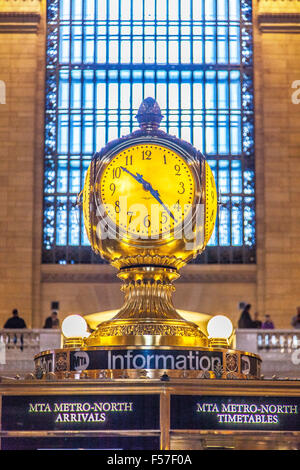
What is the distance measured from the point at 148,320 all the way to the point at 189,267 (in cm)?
2950

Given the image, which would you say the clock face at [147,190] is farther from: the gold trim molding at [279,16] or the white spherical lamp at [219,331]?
the gold trim molding at [279,16]

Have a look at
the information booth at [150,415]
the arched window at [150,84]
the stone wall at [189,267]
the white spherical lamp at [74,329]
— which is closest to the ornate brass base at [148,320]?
→ the white spherical lamp at [74,329]

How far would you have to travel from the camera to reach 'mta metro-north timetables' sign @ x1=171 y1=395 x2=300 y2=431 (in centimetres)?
296

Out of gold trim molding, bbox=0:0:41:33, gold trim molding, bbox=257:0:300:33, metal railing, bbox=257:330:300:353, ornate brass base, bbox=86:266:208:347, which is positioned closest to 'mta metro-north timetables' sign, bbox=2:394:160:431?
ornate brass base, bbox=86:266:208:347

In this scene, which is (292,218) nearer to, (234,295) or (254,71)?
(234,295)

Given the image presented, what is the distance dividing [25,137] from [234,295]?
7879 mm

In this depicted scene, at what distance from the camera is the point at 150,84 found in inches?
1348

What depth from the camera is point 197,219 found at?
3.67 meters

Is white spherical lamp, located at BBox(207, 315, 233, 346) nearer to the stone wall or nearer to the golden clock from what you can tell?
the golden clock

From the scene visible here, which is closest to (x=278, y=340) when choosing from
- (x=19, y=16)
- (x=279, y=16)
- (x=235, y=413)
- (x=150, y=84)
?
(x=150, y=84)

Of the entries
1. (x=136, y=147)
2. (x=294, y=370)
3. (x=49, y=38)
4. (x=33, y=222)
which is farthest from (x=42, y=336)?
(x=136, y=147)

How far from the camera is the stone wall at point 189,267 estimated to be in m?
32.4

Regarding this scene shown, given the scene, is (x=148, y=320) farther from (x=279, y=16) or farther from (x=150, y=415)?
(x=279, y=16)

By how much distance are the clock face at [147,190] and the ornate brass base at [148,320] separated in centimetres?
17
